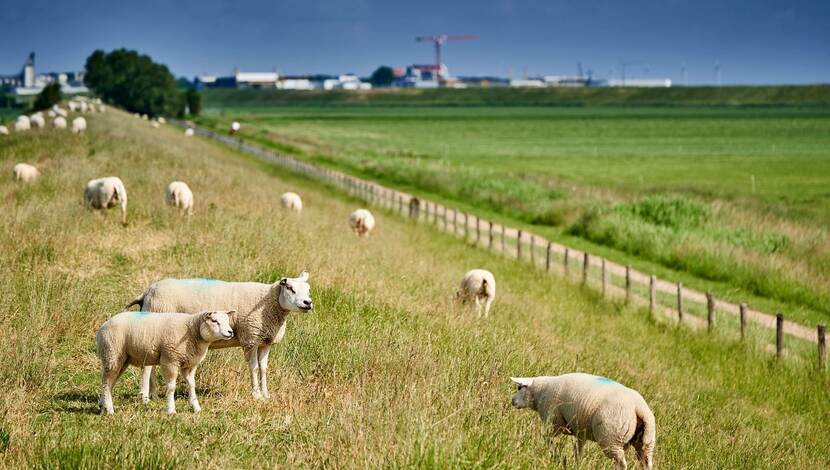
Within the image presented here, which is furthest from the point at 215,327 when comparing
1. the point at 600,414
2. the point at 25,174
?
the point at 25,174

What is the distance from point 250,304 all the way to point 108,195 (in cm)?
1199

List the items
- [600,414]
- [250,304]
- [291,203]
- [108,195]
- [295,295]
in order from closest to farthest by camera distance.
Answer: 1. [600,414]
2. [295,295]
3. [250,304]
4. [108,195]
5. [291,203]

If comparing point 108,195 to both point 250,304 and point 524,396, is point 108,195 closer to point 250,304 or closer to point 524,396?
point 250,304

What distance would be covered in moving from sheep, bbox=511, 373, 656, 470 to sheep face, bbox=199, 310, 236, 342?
3252 millimetres

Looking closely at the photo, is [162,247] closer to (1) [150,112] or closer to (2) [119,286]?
(2) [119,286]

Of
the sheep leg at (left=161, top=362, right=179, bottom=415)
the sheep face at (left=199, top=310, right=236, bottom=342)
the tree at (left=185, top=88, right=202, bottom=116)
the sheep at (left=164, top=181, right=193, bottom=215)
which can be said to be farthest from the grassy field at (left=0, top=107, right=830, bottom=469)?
the tree at (left=185, top=88, right=202, bottom=116)

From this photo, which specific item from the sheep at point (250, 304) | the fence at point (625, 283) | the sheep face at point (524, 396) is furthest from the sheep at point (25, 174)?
the sheep face at point (524, 396)

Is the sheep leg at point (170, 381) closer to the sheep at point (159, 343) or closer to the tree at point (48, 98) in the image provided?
the sheep at point (159, 343)

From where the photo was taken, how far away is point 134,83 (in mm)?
146125

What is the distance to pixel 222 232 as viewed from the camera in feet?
64.9

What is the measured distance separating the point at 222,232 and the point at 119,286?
4741 millimetres

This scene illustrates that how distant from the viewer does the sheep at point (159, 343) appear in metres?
9.71

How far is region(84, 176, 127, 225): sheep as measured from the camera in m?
21.7

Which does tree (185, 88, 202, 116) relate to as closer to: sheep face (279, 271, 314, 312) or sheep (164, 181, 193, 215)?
sheep (164, 181, 193, 215)
